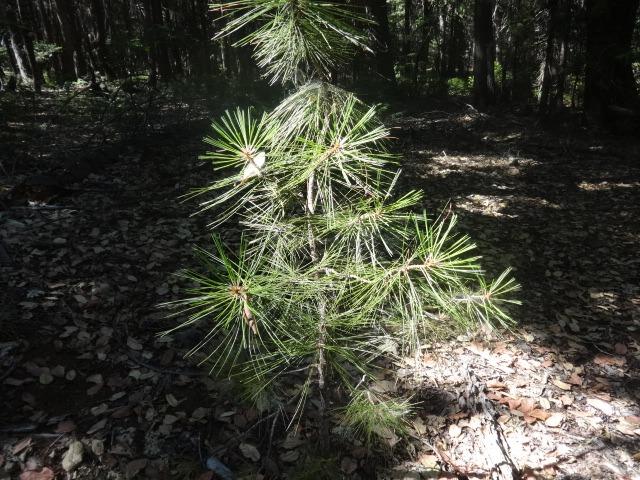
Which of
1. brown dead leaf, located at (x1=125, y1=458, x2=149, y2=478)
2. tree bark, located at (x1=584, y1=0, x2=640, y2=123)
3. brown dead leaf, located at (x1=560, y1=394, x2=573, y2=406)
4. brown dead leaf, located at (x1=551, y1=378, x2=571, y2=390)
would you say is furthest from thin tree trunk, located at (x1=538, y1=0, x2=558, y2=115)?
brown dead leaf, located at (x1=125, y1=458, x2=149, y2=478)

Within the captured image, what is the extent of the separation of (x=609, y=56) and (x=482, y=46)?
3.32m

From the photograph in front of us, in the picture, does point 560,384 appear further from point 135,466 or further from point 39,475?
point 39,475

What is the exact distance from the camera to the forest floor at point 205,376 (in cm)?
249

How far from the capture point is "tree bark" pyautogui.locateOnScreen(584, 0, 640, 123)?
8.47 meters

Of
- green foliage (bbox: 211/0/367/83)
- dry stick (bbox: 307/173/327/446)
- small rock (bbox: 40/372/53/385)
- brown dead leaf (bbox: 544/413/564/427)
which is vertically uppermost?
green foliage (bbox: 211/0/367/83)

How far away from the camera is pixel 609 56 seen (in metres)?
8.53

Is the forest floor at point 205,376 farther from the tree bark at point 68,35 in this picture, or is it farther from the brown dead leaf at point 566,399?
the tree bark at point 68,35

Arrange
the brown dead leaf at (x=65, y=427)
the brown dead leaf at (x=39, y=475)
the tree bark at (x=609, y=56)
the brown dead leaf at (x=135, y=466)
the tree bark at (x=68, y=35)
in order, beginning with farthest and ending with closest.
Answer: the tree bark at (x=68, y=35), the tree bark at (x=609, y=56), the brown dead leaf at (x=65, y=427), the brown dead leaf at (x=135, y=466), the brown dead leaf at (x=39, y=475)

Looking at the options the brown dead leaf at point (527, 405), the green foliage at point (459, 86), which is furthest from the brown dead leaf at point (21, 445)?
the green foliage at point (459, 86)

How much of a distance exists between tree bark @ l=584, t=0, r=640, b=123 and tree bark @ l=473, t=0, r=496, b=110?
2428mm

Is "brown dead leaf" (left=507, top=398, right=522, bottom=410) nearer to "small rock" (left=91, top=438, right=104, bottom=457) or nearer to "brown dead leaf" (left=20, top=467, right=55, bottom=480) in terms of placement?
"small rock" (left=91, top=438, right=104, bottom=457)

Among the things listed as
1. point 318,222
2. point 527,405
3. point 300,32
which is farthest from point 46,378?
point 527,405

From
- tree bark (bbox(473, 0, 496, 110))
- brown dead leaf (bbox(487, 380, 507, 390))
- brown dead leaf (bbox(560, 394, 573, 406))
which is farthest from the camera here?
tree bark (bbox(473, 0, 496, 110))

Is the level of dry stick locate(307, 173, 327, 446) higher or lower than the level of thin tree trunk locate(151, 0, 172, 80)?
lower
